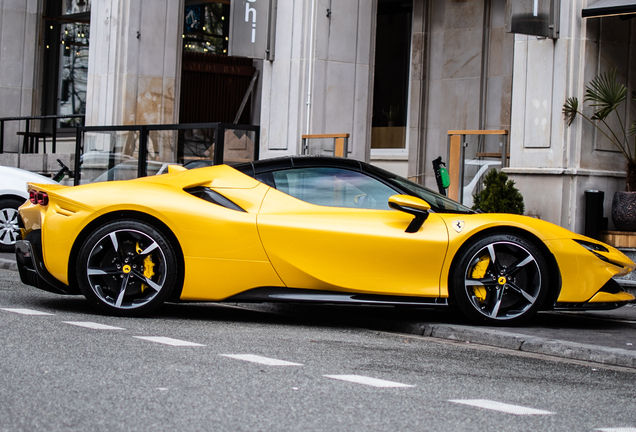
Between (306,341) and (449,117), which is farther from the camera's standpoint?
(449,117)

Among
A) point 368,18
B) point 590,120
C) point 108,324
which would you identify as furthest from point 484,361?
point 368,18

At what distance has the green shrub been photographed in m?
11.5

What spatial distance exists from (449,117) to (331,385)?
14021 millimetres

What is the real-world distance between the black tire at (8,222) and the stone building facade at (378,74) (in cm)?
396

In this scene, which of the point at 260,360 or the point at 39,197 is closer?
the point at 260,360

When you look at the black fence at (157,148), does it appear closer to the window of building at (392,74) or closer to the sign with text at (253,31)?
the sign with text at (253,31)

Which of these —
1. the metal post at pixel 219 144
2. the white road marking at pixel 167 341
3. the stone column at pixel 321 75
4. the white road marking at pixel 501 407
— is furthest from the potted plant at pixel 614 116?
the white road marking at pixel 501 407

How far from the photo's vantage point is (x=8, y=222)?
42.2 ft

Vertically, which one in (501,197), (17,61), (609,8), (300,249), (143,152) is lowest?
(300,249)

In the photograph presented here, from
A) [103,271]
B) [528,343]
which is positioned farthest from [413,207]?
[103,271]

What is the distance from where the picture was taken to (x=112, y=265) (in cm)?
700

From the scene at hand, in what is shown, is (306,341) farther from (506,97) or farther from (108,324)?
(506,97)

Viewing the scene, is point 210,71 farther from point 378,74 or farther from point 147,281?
point 147,281

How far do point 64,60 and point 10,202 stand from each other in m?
13.4
